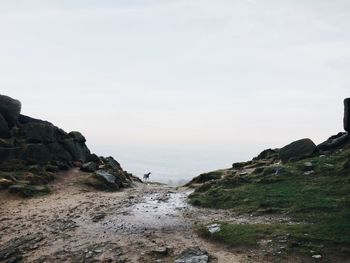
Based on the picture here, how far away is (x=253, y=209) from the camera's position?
3562cm

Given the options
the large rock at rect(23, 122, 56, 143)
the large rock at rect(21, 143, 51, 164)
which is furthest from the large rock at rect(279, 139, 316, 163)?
the large rock at rect(23, 122, 56, 143)

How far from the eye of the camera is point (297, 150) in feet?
182

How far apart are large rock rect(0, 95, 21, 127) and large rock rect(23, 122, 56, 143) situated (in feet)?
11.2

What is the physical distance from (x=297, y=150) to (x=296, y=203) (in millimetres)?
22170

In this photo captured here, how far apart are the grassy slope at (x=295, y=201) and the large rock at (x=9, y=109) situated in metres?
31.8

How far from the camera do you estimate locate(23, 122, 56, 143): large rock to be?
60344 mm

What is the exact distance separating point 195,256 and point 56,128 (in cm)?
4416

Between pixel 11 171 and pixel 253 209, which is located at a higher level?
pixel 11 171

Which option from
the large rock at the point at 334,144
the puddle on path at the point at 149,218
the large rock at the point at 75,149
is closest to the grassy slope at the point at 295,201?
the puddle on path at the point at 149,218

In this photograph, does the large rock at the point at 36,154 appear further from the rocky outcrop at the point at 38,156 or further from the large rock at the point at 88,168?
the large rock at the point at 88,168

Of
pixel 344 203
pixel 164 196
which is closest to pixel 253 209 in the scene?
pixel 344 203

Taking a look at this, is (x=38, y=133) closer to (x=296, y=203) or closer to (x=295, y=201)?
(x=295, y=201)

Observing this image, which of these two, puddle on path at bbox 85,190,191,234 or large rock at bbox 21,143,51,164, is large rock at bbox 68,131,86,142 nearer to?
large rock at bbox 21,143,51,164

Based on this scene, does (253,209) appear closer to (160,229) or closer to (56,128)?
(160,229)
